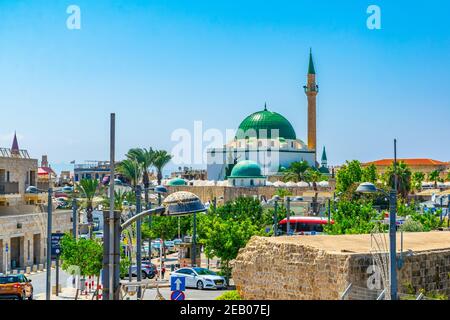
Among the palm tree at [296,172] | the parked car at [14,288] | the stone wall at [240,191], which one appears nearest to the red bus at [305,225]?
the stone wall at [240,191]

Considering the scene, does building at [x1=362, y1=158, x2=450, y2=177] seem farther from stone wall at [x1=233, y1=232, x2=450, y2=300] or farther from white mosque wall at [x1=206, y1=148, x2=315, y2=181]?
stone wall at [x1=233, y1=232, x2=450, y2=300]

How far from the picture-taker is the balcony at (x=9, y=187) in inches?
1553

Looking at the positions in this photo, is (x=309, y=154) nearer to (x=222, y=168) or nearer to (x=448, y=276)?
(x=222, y=168)

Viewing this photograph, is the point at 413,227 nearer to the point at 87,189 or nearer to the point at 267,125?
the point at 87,189

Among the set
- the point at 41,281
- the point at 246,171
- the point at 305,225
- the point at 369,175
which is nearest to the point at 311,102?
the point at 246,171

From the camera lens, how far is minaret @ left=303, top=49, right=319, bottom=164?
289ft

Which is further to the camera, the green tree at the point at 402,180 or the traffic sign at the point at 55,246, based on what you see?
the green tree at the point at 402,180

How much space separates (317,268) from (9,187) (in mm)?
28824

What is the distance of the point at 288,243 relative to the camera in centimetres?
1498

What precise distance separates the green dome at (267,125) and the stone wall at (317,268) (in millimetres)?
75898

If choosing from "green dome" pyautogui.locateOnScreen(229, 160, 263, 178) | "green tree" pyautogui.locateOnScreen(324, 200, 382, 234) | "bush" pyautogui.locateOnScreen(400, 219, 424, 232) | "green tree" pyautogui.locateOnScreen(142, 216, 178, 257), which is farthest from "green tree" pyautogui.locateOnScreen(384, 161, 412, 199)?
"bush" pyautogui.locateOnScreen(400, 219, 424, 232)

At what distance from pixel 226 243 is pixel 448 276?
49.5 feet

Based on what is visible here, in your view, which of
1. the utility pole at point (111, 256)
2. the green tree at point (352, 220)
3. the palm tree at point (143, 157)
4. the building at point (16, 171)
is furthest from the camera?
the palm tree at point (143, 157)

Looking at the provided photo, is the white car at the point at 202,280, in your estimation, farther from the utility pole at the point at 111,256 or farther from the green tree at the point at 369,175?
the green tree at the point at 369,175
